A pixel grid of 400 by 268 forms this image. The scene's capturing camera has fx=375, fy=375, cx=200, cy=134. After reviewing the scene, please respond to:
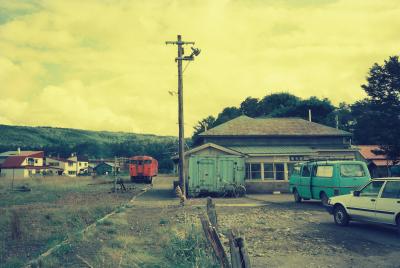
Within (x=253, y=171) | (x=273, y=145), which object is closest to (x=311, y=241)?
(x=253, y=171)

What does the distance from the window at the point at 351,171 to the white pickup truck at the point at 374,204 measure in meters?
3.77

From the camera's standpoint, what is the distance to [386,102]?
3569cm

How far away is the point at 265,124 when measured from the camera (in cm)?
3278

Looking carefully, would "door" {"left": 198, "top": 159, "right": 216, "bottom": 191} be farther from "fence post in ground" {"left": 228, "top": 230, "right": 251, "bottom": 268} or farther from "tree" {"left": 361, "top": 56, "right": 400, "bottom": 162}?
"fence post in ground" {"left": 228, "top": 230, "right": 251, "bottom": 268}

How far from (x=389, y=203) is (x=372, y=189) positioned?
3.20 feet

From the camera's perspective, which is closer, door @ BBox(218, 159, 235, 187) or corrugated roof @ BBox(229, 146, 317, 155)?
door @ BBox(218, 159, 235, 187)

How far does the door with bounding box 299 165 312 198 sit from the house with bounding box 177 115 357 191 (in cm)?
753

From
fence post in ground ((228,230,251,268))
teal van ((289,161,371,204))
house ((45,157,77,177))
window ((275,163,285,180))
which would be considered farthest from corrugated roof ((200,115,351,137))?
house ((45,157,77,177))

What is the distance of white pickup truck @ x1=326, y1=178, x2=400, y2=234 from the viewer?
1007cm

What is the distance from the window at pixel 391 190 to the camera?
1011cm

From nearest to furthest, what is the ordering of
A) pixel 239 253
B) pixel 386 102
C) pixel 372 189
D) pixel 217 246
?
1. pixel 239 253
2. pixel 217 246
3. pixel 372 189
4. pixel 386 102

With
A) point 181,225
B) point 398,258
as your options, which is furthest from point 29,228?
point 398,258

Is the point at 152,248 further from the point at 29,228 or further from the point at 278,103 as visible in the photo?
the point at 278,103

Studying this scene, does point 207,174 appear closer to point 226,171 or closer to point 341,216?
point 226,171
